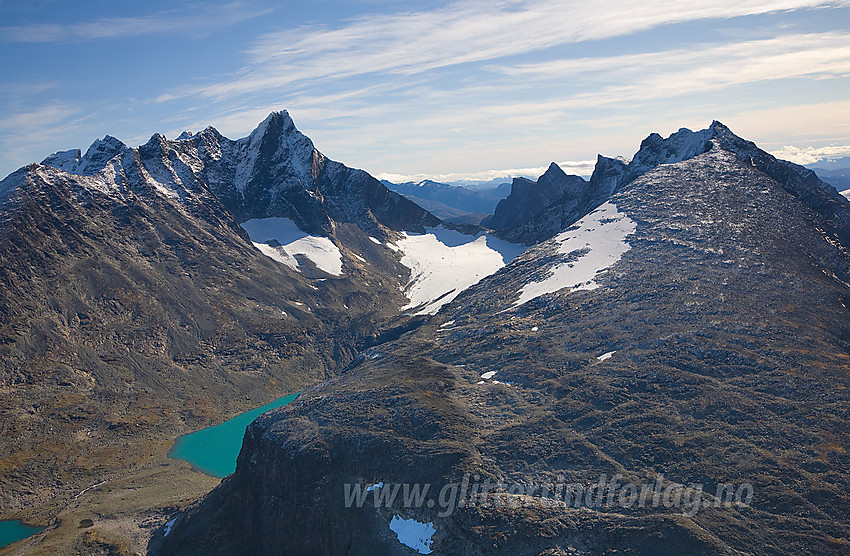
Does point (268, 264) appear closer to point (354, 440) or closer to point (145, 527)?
point (145, 527)

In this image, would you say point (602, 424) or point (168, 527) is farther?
point (168, 527)

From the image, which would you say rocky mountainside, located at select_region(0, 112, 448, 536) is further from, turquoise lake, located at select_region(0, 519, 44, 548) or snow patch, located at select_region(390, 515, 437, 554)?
snow patch, located at select_region(390, 515, 437, 554)

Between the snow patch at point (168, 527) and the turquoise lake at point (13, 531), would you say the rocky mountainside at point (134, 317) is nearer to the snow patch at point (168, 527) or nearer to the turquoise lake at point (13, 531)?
the turquoise lake at point (13, 531)

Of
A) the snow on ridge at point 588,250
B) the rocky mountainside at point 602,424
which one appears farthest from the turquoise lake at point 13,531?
the snow on ridge at point 588,250

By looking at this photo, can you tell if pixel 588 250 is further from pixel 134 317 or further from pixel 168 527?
pixel 134 317

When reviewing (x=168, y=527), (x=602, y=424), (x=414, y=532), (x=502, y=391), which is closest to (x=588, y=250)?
(x=502, y=391)

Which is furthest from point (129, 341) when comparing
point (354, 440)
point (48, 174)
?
point (354, 440)

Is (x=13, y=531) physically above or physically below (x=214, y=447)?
below
